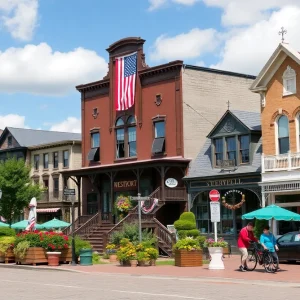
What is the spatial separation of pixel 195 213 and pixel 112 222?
21.5 ft

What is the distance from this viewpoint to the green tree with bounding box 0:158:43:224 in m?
55.7

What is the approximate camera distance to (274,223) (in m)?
36.1

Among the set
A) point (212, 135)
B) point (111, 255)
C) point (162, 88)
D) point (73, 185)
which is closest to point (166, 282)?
point (111, 255)

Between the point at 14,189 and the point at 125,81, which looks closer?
the point at 125,81

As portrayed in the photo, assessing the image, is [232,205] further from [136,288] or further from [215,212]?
[136,288]

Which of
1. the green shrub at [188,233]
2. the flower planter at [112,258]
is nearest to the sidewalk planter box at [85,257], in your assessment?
the flower planter at [112,258]

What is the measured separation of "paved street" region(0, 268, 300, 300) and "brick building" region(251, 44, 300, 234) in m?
14.0

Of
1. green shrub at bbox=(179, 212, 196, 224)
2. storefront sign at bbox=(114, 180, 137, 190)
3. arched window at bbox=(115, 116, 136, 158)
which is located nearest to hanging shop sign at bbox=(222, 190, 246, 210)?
green shrub at bbox=(179, 212, 196, 224)

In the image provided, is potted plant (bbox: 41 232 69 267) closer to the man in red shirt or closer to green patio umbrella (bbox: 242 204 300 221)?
green patio umbrella (bbox: 242 204 300 221)

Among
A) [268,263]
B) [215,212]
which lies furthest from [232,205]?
[268,263]

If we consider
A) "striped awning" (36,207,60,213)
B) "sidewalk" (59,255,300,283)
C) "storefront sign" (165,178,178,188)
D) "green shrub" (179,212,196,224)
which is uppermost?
"storefront sign" (165,178,178,188)

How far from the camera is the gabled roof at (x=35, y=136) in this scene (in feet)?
211

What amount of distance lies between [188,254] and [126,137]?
66.0 ft

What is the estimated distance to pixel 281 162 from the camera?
114 ft
